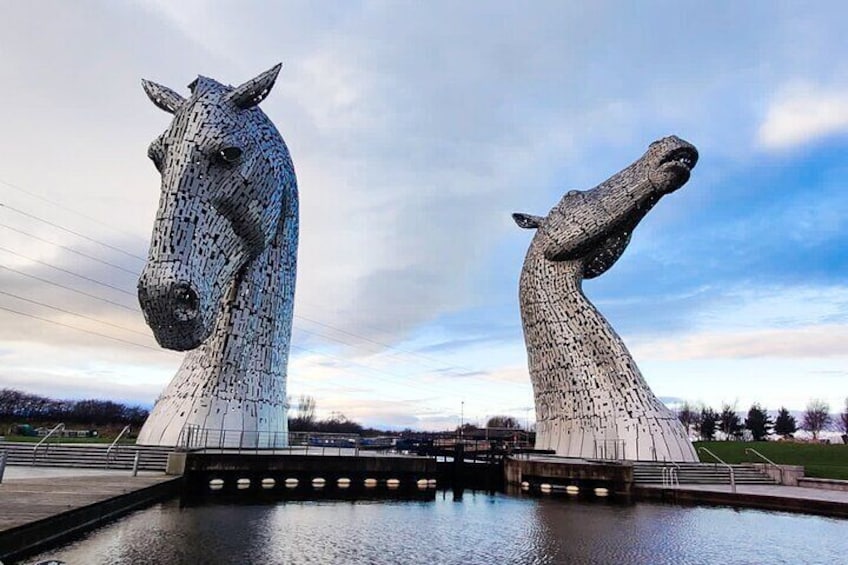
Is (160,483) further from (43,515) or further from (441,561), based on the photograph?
(441,561)

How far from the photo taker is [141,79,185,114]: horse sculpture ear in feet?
50.5

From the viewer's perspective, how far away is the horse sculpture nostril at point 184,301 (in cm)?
1240

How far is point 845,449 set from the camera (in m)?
30.5

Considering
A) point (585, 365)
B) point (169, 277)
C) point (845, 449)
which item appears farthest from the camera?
point (845, 449)

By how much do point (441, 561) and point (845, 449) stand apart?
32093 mm

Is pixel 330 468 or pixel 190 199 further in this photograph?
pixel 330 468

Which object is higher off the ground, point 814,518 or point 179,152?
point 179,152

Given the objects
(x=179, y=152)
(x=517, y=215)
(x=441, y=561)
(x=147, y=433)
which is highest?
(x=517, y=215)

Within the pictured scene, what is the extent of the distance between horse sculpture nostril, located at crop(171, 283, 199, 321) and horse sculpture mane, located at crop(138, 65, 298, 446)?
0.02 meters

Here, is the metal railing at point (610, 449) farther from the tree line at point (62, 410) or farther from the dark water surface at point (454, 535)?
the tree line at point (62, 410)

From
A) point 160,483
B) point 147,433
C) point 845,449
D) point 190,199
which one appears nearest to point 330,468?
point 160,483

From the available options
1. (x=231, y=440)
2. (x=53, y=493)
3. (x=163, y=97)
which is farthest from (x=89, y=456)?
(x=163, y=97)

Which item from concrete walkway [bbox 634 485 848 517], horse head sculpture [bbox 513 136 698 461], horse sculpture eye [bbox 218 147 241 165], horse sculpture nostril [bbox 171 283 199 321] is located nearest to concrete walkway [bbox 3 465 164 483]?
horse sculpture nostril [bbox 171 283 199 321]

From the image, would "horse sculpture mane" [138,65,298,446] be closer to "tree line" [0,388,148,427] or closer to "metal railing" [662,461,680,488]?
"metal railing" [662,461,680,488]
